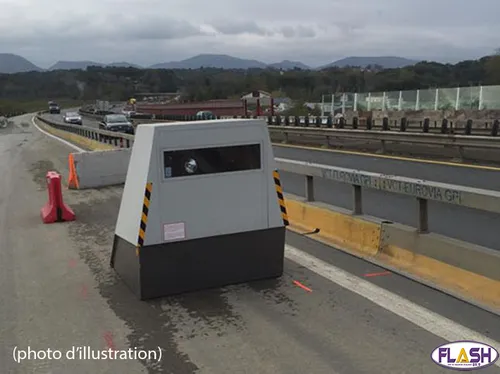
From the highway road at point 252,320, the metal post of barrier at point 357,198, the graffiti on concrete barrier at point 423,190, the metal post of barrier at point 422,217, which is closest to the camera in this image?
the highway road at point 252,320

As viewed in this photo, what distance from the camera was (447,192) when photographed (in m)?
5.86

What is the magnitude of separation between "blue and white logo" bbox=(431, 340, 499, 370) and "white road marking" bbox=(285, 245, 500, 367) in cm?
6

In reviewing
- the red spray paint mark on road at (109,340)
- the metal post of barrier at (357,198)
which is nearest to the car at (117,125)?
the metal post of barrier at (357,198)

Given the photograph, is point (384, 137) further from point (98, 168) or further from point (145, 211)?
point (145, 211)

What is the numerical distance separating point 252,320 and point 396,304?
53.7 inches

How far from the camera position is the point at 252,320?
521cm

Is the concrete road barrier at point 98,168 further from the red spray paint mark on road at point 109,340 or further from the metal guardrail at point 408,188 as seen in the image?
the red spray paint mark on road at point 109,340

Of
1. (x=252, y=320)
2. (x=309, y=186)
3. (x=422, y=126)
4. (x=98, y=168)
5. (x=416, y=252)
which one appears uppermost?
(x=309, y=186)

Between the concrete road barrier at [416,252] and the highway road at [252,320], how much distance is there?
9.2 inches

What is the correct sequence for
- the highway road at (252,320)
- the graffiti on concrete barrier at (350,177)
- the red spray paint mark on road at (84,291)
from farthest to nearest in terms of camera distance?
the graffiti on concrete barrier at (350,177)
the red spray paint mark on road at (84,291)
the highway road at (252,320)

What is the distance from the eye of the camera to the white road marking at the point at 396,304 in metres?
4.68

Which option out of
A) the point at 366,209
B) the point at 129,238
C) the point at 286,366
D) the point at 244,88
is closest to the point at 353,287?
the point at 286,366

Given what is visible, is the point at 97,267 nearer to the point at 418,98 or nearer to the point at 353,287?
the point at 353,287

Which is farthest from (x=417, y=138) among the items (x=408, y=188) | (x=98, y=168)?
(x=408, y=188)
